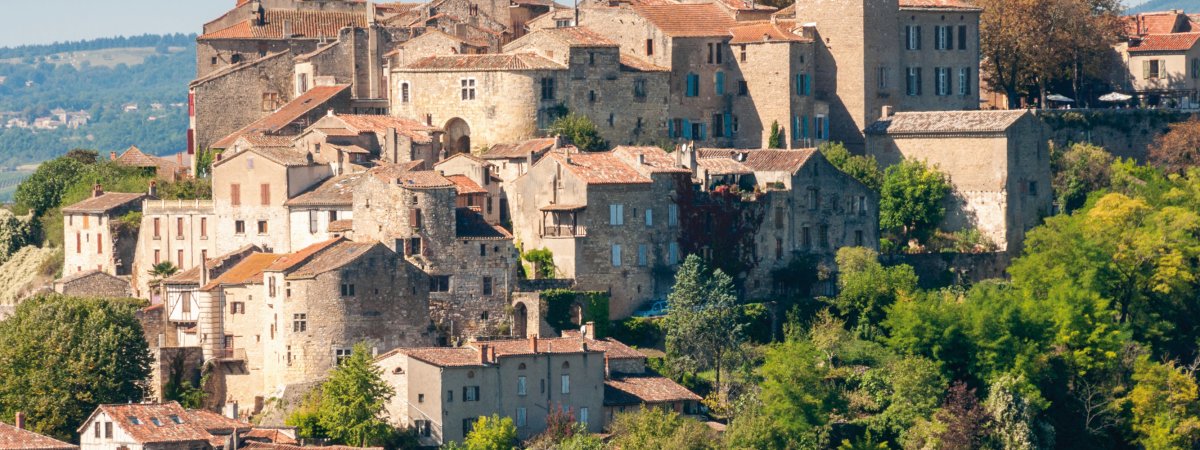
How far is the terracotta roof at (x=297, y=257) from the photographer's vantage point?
6931 centimetres

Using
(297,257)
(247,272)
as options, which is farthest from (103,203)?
(297,257)

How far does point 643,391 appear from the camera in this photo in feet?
230

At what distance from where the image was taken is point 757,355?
74438 mm

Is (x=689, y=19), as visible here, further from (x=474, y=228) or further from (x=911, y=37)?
(x=474, y=228)

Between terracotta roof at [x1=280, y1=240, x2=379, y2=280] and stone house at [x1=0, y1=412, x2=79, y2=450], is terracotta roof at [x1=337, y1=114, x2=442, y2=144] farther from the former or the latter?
stone house at [x1=0, y1=412, x2=79, y2=450]

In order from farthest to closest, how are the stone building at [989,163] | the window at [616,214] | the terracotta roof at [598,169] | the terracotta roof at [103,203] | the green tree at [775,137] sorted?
the green tree at [775,137] < the stone building at [989,163] < the terracotta roof at [103,203] < the window at [616,214] < the terracotta roof at [598,169]

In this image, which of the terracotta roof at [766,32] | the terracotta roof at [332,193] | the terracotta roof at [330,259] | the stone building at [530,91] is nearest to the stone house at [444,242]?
the terracotta roof at [330,259]

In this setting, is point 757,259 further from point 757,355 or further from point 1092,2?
point 1092,2

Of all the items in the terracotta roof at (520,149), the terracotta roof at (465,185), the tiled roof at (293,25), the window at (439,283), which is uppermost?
the tiled roof at (293,25)

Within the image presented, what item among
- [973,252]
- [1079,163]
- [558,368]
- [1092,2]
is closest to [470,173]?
[558,368]

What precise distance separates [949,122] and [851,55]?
14.3 feet

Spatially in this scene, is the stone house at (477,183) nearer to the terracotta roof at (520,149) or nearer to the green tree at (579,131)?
the terracotta roof at (520,149)

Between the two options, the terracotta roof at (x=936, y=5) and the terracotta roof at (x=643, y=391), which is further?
the terracotta roof at (x=936, y=5)

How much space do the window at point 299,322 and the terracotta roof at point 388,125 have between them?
1180cm
